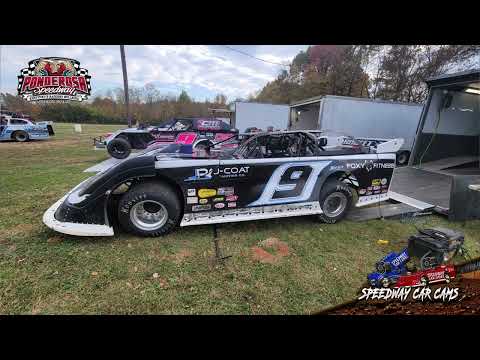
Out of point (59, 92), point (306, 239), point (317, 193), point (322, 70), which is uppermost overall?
point (322, 70)

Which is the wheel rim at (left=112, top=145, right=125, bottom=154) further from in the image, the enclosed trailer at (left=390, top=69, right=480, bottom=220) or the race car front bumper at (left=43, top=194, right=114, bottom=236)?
the enclosed trailer at (left=390, top=69, right=480, bottom=220)

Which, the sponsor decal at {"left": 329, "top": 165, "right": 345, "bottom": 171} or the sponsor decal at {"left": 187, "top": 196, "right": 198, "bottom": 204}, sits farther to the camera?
the sponsor decal at {"left": 329, "top": 165, "right": 345, "bottom": 171}

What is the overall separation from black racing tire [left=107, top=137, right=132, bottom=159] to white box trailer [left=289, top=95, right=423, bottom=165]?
22.3ft

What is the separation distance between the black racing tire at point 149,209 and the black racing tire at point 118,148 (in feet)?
20.5

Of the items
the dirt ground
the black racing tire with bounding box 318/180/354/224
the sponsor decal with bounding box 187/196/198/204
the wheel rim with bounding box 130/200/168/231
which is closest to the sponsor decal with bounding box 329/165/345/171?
the black racing tire with bounding box 318/180/354/224

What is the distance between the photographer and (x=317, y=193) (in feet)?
11.2

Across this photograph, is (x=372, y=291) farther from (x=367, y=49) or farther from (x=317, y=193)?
(x=367, y=49)

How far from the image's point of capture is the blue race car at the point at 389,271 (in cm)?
207

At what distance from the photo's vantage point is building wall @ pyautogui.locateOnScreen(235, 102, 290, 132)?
14.3m

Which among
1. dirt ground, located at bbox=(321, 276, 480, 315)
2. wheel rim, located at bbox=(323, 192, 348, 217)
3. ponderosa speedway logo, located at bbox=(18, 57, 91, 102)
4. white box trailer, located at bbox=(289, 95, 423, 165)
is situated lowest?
dirt ground, located at bbox=(321, 276, 480, 315)
